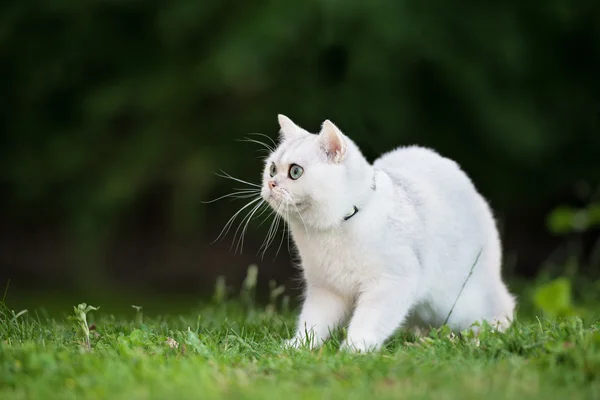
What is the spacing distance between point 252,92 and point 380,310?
5356mm

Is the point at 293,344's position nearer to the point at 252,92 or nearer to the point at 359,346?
the point at 359,346

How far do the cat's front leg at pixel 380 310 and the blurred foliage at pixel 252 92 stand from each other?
3.05 metres

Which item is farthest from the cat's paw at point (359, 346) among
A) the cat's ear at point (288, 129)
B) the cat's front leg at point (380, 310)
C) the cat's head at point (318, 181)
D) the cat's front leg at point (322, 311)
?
the cat's ear at point (288, 129)

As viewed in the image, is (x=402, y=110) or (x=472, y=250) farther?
(x=402, y=110)

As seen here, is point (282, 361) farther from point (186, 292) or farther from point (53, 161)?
point (53, 161)

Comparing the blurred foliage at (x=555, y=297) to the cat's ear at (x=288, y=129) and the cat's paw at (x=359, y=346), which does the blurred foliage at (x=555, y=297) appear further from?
the cat's ear at (x=288, y=129)

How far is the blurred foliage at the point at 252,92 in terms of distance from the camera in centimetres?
760

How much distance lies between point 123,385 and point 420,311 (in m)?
1.79

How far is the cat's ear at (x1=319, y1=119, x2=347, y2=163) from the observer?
348 centimetres

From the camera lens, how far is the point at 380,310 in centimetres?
348

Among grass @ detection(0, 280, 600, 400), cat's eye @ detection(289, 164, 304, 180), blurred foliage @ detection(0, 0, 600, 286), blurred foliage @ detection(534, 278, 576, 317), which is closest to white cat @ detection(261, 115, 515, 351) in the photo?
cat's eye @ detection(289, 164, 304, 180)

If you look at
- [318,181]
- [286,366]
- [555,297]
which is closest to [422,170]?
[318,181]

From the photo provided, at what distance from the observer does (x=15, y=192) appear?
9.41m

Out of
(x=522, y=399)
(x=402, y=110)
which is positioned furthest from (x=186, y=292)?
(x=522, y=399)
